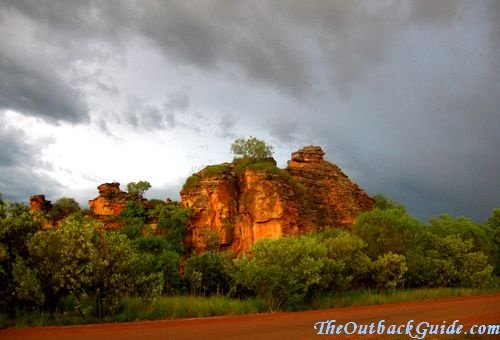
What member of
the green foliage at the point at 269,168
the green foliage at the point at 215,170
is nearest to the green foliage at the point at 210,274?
the green foliage at the point at 269,168

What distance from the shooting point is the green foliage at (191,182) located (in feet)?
210

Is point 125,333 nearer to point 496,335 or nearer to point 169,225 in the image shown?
point 496,335

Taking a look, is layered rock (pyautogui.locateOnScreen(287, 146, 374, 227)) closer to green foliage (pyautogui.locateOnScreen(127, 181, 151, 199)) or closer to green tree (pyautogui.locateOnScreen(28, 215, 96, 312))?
green foliage (pyautogui.locateOnScreen(127, 181, 151, 199))

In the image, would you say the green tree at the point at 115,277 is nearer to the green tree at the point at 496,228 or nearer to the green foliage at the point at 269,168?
the green foliage at the point at 269,168

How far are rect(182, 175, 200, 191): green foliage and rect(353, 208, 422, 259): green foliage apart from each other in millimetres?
26768

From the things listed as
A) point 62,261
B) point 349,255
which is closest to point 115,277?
point 62,261

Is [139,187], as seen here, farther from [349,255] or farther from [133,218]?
[349,255]

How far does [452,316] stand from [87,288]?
19.4 metres

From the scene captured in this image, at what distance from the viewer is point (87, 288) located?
23.2 m

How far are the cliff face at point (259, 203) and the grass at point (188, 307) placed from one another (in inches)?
851

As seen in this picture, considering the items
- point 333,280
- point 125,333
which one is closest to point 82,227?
point 125,333

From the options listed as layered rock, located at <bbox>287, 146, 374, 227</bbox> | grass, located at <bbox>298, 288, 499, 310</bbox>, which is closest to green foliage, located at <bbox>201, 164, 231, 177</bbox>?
layered rock, located at <bbox>287, 146, 374, 227</bbox>

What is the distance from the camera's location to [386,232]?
42844 millimetres

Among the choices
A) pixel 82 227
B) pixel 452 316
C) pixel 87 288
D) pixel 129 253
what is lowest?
pixel 452 316
